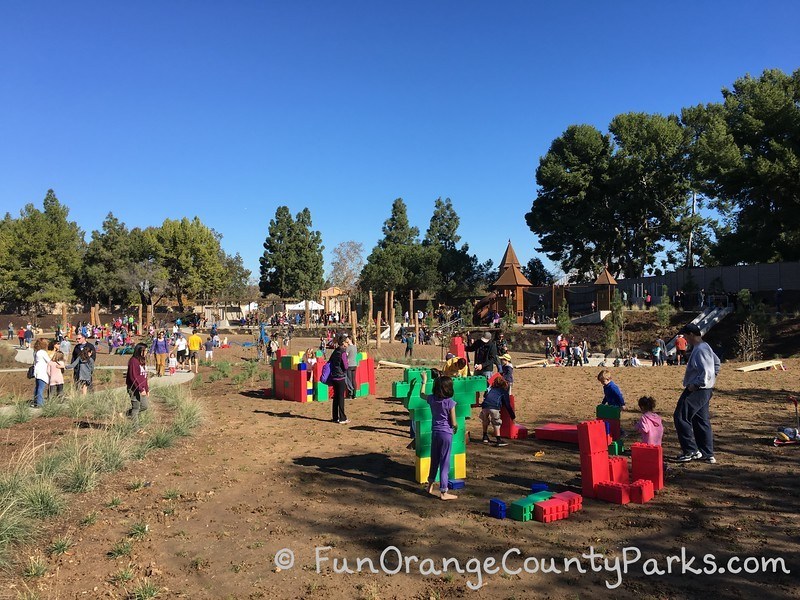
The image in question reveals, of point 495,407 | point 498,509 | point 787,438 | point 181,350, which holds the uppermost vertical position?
point 181,350

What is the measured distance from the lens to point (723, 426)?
9.86 metres

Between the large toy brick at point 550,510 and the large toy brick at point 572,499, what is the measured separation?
85 mm

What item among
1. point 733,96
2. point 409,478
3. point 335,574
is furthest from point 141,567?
point 733,96

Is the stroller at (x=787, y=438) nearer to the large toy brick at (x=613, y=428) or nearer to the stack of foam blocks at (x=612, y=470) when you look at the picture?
the large toy brick at (x=613, y=428)

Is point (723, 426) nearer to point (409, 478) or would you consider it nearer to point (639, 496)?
point (639, 496)

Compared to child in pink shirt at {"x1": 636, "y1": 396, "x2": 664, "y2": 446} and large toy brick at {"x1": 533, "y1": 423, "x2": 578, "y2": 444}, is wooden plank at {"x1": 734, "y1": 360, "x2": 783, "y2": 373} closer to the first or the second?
large toy brick at {"x1": 533, "y1": 423, "x2": 578, "y2": 444}

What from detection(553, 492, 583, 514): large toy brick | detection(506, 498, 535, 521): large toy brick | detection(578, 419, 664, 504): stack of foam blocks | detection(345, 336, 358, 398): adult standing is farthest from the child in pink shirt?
detection(345, 336, 358, 398): adult standing

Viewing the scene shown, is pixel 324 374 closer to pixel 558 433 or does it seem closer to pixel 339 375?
pixel 339 375

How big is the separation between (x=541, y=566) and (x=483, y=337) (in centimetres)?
760

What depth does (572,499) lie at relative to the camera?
611 cm

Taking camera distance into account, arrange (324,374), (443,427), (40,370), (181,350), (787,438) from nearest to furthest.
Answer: (443,427), (787,438), (40,370), (324,374), (181,350)

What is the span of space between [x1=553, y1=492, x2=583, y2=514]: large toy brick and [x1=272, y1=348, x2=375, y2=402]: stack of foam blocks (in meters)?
8.80

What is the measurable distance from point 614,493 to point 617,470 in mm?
544

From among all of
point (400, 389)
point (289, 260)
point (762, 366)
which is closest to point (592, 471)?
point (400, 389)
